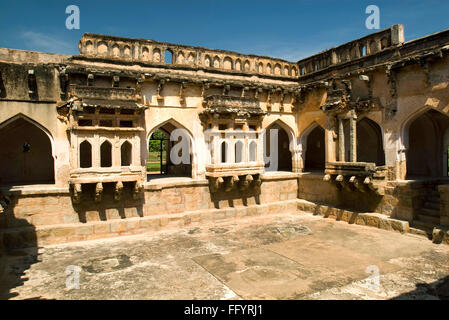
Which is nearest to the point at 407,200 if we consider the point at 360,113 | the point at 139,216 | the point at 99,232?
the point at 360,113

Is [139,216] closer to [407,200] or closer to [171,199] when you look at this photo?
[171,199]

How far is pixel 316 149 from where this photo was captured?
1686 cm

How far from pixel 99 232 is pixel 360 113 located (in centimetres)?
911

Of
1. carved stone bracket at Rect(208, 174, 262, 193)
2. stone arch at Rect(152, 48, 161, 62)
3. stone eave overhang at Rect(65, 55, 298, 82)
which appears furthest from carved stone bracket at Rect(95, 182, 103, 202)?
stone arch at Rect(152, 48, 161, 62)

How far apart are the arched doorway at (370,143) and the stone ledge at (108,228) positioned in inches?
221

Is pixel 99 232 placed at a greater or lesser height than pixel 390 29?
lesser

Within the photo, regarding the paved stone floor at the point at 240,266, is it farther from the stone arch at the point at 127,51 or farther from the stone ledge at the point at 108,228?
the stone arch at the point at 127,51

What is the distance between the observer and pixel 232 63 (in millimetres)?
13086

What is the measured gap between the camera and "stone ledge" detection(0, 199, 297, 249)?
8922 millimetres

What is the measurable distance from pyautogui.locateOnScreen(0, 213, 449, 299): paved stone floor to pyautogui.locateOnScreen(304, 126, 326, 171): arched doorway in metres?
6.74

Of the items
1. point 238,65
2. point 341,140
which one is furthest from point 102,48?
point 341,140

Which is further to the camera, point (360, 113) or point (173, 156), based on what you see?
point (173, 156)

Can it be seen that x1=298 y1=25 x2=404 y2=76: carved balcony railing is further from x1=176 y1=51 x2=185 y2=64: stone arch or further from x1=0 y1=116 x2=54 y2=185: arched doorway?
x1=0 y1=116 x2=54 y2=185: arched doorway

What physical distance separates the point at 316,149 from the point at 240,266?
10.9 metres
